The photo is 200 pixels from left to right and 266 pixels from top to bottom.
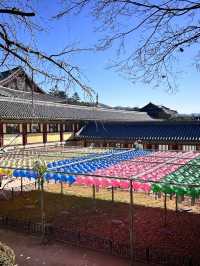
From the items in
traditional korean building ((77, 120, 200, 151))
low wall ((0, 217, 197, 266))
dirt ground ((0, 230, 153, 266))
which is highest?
traditional korean building ((77, 120, 200, 151))

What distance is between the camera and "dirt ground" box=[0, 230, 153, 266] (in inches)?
358

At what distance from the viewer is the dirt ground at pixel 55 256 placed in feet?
29.8

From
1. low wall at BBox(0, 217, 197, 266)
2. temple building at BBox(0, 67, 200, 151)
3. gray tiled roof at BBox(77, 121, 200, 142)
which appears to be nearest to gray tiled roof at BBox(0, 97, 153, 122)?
temple building at BBox(0, 67, 200, 151)

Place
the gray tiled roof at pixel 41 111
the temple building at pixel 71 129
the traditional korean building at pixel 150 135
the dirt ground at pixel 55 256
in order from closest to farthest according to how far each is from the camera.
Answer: the dirt ground at pixel 55 256, the gray tiled roof at pixel 41 111, the temple building at pixel 71 129, the traditional korean building at pixel 150 135

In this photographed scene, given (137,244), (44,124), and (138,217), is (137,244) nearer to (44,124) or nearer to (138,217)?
(138,217)

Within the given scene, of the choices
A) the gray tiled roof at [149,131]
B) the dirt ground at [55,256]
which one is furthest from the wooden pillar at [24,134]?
the dirt ground at [55,256]

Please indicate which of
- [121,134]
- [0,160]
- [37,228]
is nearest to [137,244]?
[37,228]

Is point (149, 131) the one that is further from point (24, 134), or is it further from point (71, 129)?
point (24, 134)

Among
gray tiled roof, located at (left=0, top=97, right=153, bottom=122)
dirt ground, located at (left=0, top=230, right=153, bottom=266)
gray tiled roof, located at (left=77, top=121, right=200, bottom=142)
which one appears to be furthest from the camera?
gray tiled roof, located at (left=77, top=121, right=200, bottom=142)

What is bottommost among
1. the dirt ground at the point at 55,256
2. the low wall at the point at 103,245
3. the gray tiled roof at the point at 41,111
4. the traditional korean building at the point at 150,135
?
the dirt ground at the point at 55,256

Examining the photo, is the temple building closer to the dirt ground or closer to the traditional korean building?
the traditional korean building

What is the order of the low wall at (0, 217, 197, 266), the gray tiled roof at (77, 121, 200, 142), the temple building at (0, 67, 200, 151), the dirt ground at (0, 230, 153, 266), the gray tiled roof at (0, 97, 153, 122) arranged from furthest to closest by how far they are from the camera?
1. the gray tiled roof at (77, 121, 200, 142)
2. the temple building at (0, 67, 200, 151)
3. the gray tiled roof at (0, 97, 153, 122)
4. the dirt ground at (0, 230, 153, 266)
5. the low wall at (0, 217, 197, 266)

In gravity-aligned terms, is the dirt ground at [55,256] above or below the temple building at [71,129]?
below

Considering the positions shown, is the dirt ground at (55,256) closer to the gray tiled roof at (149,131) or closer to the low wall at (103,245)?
the low wall at (103,245)
